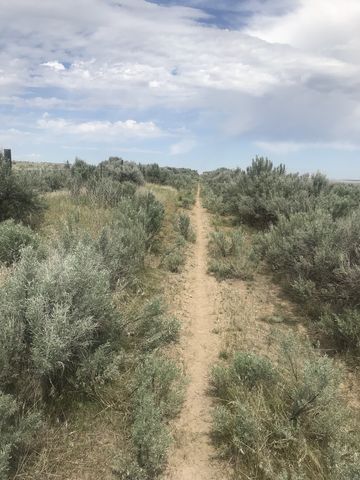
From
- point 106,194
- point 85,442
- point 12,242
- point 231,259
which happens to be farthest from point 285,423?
point 106,194

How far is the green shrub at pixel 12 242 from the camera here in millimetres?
6730

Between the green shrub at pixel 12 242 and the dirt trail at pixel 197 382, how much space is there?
2.99m

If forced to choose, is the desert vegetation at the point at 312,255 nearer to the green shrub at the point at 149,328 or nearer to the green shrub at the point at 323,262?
the green shrub at the point at 323,262

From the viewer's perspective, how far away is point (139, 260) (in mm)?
7949

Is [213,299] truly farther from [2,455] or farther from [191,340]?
[2,455]

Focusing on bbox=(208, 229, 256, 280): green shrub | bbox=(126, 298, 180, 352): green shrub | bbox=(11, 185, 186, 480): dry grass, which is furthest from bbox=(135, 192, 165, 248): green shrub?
bbox=(11, 185, 186, 480): dry grass

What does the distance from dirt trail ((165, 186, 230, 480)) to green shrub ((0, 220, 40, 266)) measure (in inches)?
118

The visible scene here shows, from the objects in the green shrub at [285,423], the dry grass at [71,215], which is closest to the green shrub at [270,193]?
the dry grass at [71,215]

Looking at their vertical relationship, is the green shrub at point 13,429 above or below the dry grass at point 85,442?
above

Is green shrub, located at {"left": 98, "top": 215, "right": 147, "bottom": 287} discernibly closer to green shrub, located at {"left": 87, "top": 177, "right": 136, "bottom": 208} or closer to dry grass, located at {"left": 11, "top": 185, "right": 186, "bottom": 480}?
dry grass, located at {"left": 11, "top": 185, "right": 186, "bottom": 480}

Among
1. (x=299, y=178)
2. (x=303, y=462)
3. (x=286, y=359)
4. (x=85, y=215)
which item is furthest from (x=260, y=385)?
(x=299, y=178)

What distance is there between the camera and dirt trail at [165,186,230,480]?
11.2ft

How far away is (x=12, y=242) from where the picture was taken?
22.7 feet

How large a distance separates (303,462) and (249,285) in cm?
496
